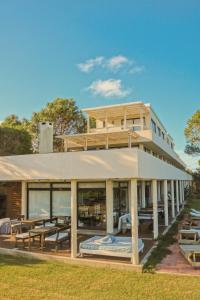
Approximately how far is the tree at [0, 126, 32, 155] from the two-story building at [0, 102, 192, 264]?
30.9ft

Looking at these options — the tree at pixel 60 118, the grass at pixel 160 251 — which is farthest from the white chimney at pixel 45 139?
the tree at pixel 60 118

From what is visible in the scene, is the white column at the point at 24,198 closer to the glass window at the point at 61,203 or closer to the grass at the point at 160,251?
the glass window at the point at 61,203

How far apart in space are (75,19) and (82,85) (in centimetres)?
1087

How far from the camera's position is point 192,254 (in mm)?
9781

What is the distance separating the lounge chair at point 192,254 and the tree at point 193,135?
95.3ft

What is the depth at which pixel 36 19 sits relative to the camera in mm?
14195

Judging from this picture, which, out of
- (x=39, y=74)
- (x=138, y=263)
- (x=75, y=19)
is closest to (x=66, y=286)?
(x=138, y=263)

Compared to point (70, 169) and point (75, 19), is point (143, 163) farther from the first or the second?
point (75, 19)

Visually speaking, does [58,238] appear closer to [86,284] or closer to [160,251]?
[86,284]

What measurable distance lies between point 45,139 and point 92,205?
4.80 m

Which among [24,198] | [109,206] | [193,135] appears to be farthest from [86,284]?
[193,135]

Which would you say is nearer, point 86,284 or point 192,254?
point 86,284

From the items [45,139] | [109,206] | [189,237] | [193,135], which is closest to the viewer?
[189,237]

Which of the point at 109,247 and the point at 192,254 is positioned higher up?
the point at 109,247
